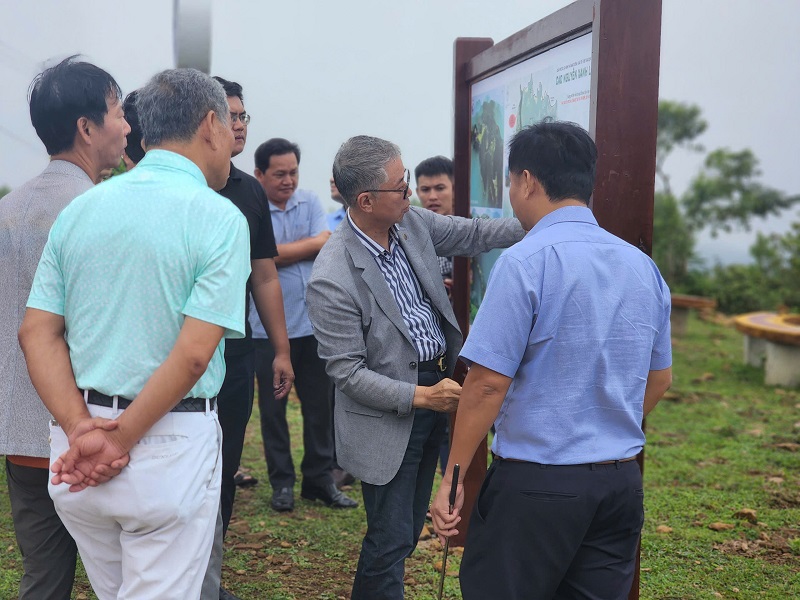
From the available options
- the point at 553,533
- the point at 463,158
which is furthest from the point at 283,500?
the point at 553,533

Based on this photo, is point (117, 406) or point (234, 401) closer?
point (117, 406)

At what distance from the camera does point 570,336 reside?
2227 millimetres

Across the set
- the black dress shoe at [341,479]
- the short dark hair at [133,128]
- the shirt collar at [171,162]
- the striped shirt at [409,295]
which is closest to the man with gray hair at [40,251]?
the shirt collar at [171,162]

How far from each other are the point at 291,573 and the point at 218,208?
2.60 m

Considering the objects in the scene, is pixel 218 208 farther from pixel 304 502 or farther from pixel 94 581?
pixel 304 502

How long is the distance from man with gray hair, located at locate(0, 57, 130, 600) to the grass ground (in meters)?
1.42

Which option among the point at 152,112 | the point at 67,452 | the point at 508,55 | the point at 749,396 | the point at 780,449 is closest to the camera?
the point at 67,452

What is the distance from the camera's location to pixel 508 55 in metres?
3.49

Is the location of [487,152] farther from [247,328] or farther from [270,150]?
[270,150]

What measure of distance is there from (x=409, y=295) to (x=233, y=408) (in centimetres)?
104

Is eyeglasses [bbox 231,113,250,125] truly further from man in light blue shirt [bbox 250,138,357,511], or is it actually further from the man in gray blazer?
man in light blue shirt [bbox 250,138,357,511]

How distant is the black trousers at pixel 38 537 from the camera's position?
2570 millimetres

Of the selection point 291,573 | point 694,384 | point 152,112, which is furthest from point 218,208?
point 694,384

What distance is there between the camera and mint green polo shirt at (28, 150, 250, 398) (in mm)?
2055
